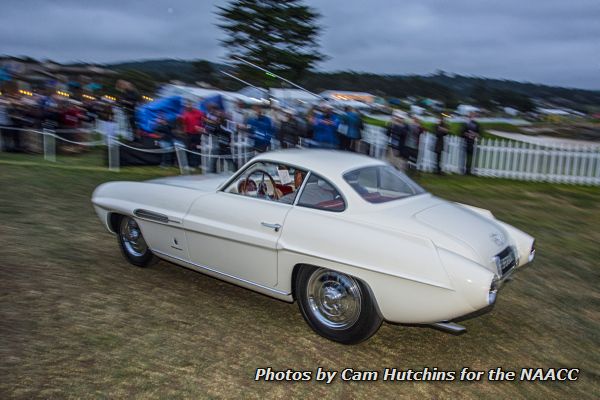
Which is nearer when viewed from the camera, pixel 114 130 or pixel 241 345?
pixel 241 345

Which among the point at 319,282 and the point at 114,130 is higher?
the point at 114,130

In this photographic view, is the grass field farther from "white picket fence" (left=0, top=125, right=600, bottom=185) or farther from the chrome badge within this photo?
"white picket fence" (left=0, top=125, right=600, bottom=185)

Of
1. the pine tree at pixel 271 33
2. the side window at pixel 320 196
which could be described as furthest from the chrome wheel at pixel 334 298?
the pine tree at pixel 271 33

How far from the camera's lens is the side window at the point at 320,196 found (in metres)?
4.26

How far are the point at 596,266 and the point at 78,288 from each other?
20.2ft

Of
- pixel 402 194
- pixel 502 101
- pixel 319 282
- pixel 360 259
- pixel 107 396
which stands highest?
pixel 502 101

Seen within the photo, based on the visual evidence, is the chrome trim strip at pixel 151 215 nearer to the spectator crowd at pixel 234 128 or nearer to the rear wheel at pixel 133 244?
the rear wheel at pixel 133 244

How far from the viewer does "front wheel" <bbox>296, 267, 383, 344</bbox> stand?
12.8ft

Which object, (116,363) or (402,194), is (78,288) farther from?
(402,194)

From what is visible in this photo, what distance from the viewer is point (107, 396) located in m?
3.15

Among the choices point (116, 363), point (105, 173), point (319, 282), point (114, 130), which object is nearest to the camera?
point (116, 363)

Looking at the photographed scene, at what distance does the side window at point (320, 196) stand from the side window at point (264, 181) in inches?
16.7

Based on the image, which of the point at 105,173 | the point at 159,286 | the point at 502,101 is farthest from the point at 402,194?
the point at 502,101

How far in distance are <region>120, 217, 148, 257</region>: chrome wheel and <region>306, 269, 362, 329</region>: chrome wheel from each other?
2.26 metres
